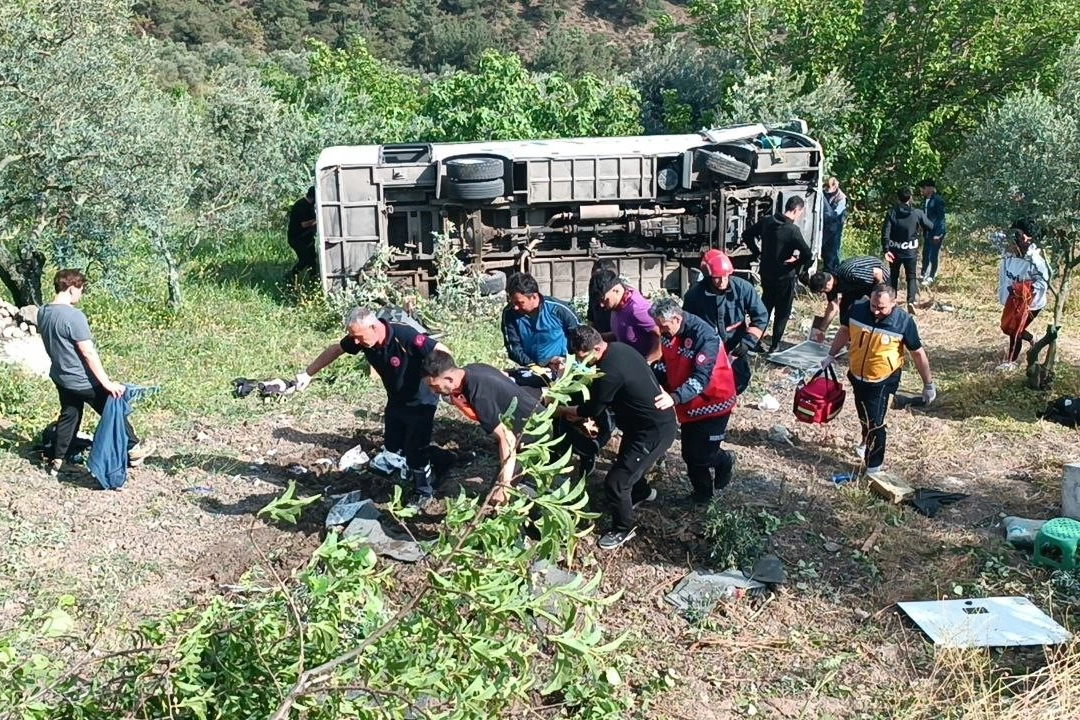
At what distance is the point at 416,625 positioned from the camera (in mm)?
3619

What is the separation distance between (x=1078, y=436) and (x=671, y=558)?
13.2 ft

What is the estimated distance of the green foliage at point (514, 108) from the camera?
16797 millimetres

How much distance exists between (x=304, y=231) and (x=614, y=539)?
24.4 ft

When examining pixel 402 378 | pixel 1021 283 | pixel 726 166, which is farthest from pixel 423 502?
pixel 726 166

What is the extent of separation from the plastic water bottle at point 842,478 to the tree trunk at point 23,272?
779cm

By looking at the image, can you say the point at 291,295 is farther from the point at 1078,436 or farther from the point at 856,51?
the point at 856,51

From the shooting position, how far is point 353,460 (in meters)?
8.16

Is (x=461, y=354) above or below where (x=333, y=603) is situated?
below

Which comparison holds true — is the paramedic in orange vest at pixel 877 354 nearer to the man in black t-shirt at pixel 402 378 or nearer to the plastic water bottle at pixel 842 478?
the plastic water bottle at pixel 842 478

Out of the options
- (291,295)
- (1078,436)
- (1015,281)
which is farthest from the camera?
(291,295)

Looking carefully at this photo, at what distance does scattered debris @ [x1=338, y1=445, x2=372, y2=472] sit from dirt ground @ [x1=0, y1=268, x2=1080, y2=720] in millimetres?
114

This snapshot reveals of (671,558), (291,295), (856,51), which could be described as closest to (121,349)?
(291,295)

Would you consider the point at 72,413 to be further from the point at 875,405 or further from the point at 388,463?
the point at 875,405

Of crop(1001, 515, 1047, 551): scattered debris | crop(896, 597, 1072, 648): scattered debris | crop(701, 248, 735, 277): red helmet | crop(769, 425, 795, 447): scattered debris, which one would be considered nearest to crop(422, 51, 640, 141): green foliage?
crop(701, 248, 735, 277): red helmet
